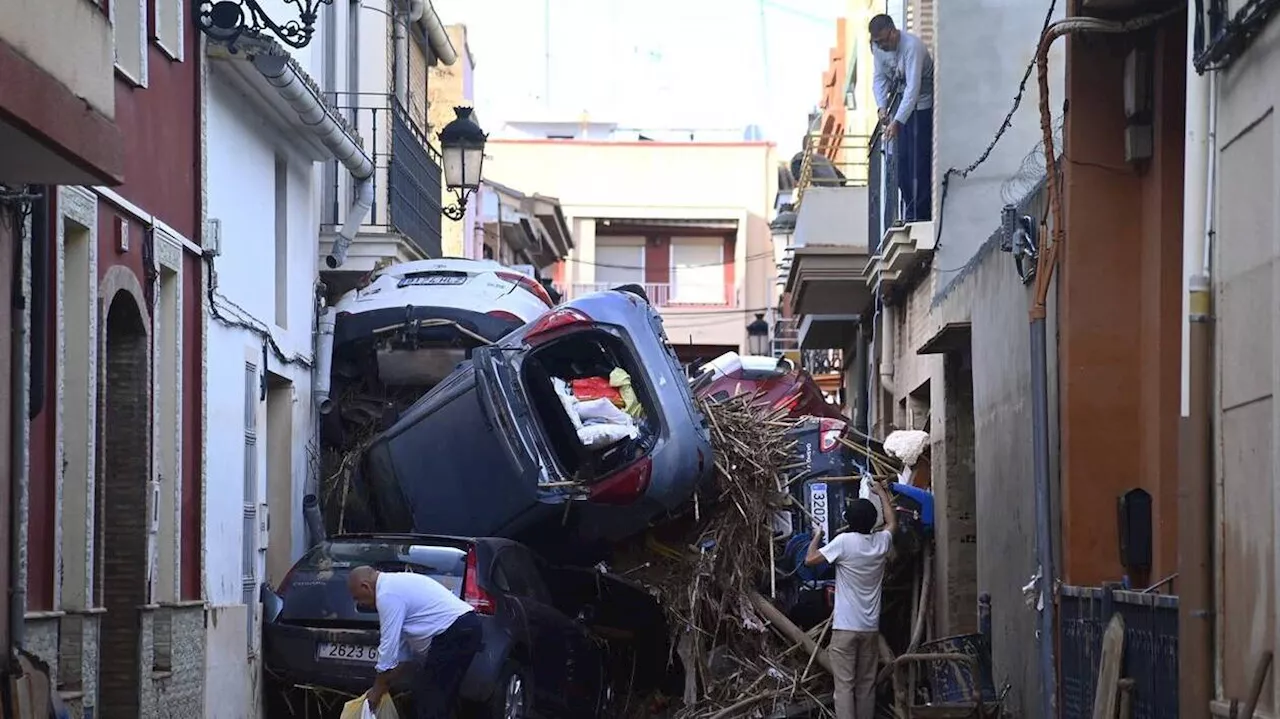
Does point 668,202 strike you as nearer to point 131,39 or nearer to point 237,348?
point 237,348

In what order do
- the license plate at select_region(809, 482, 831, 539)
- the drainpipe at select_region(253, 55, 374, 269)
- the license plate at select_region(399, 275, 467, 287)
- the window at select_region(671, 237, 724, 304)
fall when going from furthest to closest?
the window at select_region(671, 237, 724, 304)
the license plate at select_region(399, 275, 467, 287)
the license plate at select_region(809, 482, 831, 539)
the drainpipe at select_region(253, 55, 374, 269)

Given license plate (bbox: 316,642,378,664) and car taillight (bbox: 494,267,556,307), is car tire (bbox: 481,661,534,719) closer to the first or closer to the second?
license plate (bbox: 316,642,378,664)

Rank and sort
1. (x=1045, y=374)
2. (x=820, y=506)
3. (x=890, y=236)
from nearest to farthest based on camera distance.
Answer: (x=1045, y=374), (x=820, y=506), (x=890, y=236)

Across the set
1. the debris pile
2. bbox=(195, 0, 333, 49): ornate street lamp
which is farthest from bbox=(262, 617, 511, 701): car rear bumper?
bbox=(195, 0, 333, 49): ornate street lamp

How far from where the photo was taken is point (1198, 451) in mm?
7988

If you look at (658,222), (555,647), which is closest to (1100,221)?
(555,647)

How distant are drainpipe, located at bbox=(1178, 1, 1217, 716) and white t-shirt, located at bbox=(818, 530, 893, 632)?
609cm

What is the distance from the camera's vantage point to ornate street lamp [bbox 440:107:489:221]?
20797 mm

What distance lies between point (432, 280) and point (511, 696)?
6801 mm

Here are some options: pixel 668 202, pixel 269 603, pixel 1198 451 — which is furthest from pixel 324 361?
pixel 668 202

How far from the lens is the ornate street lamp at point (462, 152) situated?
68.2 feet

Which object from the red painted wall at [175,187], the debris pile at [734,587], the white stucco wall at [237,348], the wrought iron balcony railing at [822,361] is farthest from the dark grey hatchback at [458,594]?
the wrought iron balcony railing at [822,361]

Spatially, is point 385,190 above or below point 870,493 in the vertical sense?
above

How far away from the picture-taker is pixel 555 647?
14008mm
